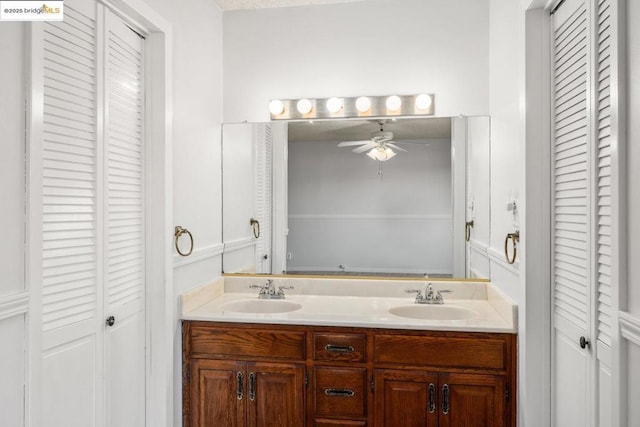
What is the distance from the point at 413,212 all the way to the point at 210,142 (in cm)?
126

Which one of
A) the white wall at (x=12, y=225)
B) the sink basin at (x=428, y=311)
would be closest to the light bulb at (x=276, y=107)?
the sink basin at (x=428, y=311)

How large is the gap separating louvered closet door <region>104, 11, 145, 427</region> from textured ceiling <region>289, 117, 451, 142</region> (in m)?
1.00

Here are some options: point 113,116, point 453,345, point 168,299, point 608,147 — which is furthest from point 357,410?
point 113,116

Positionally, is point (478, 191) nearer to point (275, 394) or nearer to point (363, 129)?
point (363, 129)

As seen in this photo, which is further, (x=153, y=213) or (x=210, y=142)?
(x=210, y=142)

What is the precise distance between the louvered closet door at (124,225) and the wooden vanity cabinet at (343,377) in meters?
0.34

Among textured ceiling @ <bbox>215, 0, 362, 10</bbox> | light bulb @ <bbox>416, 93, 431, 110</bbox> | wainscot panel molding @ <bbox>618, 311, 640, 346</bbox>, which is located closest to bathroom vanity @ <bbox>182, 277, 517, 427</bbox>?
wainscot panel molding @ <bbox>618, 311, 640, 346</bbox>

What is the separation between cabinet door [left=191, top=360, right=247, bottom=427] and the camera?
2266 mm

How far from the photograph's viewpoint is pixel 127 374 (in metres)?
1.96

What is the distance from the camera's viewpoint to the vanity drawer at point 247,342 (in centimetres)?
222

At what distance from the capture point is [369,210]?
108 inches

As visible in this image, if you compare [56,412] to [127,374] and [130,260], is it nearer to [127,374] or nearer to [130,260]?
[127,374]

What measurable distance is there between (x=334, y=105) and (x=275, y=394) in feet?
5.36

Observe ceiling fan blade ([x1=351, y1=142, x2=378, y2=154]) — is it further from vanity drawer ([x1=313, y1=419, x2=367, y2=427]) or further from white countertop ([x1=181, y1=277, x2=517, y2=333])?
vanity drawer ([x1=313, y1=419, x2=367, y2=427])
